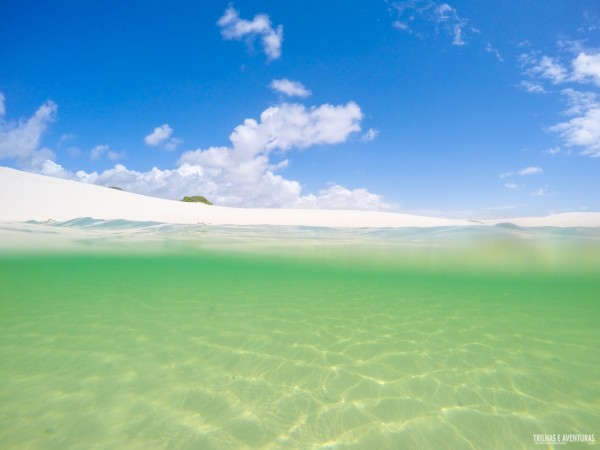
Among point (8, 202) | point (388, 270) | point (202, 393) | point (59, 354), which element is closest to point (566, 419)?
point (202, 393)

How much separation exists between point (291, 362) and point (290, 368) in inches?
7.1

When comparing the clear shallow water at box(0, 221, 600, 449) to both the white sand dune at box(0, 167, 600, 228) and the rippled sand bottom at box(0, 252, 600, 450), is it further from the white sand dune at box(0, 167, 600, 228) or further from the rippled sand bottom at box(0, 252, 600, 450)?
the white sand dune at box(0, 167, 600, 228)

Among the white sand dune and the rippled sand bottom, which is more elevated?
the white sand dune

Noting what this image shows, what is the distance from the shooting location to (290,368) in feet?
14.1

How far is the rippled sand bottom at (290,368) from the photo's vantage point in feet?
10.1

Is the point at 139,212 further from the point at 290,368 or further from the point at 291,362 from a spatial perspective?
the point at 290,368

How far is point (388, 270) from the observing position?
13.0m

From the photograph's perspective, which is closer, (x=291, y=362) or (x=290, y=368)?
(x=290, y=368)

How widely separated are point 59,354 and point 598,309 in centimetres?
1128

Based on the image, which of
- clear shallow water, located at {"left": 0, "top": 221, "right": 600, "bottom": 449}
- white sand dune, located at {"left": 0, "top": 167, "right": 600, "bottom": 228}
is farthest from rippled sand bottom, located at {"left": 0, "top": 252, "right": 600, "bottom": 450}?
white sand dune, located at {"left": 0, "top": 167, "right": 600, "bottom": 228}

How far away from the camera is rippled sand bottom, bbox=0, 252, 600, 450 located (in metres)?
3.08

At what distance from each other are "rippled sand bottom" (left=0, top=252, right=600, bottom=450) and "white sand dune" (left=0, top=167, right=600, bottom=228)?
82.5 ft

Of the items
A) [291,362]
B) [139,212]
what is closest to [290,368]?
[291,362]

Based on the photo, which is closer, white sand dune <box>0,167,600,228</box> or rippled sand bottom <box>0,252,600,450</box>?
rippled sand bottom <box>0,252,600,450</box>
